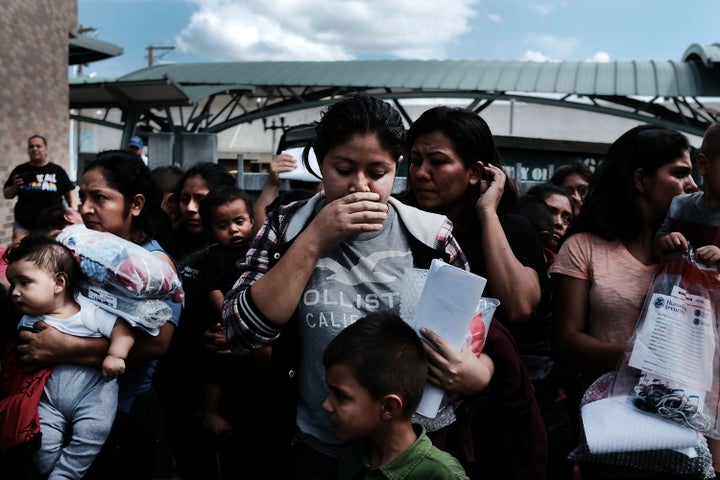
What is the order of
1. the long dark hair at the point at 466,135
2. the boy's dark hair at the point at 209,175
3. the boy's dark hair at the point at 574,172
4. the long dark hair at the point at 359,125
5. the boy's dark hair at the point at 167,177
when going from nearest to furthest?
the long dark hair at the point at 359,125
the long dark hair at the point at 466,135
the boy's dark hair at the point at 209,175
the boy's dark hair at the point at 167,177
the boy's dark hair at the point at 574,172

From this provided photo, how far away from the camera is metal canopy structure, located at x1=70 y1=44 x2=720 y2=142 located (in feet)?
42.5

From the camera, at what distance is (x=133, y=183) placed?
2.21 m

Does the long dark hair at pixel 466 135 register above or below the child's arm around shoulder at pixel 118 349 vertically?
above

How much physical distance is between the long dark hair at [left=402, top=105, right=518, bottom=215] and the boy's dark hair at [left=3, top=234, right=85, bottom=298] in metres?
1.20

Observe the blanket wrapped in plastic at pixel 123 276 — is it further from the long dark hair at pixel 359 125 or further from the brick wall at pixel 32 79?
the brick wall at pixel 32 79

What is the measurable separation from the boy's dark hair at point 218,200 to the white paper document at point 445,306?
1585 mm

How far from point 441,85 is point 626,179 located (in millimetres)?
12244

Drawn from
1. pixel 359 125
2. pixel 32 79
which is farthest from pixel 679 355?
pixel 32 79

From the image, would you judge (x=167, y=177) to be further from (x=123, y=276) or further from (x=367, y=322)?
(x=367, y=322)

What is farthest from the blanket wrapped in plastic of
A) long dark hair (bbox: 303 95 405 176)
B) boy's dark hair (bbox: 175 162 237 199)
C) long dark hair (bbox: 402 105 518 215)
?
boy's dark hair (bbox: 175 162 237 199)

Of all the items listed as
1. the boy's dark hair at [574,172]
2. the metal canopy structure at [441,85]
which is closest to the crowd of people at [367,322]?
the boy's dark hair at [574,172]

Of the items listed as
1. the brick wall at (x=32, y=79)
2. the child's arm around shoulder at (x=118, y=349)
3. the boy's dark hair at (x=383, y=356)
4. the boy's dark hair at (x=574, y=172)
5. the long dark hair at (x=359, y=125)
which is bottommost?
the child's arm around shoulder at (x=118, y=349)

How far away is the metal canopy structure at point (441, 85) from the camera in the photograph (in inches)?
510

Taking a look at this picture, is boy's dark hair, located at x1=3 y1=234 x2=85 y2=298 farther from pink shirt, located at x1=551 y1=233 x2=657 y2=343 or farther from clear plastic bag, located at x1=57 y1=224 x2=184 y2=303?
pink shirt, located at x1=551 y1=233 x2=657 y2=343
